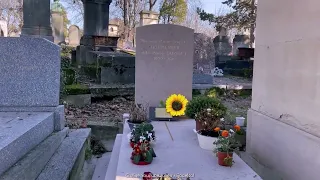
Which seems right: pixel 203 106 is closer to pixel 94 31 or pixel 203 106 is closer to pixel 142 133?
pixel 142 133

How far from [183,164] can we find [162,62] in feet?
7.39

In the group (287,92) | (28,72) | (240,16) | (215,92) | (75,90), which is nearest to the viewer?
(287,92)

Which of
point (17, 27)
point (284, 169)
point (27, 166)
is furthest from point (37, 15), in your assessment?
point (17, 27)

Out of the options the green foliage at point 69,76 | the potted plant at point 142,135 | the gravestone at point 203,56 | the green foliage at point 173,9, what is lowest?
the potted plant at point 142,135

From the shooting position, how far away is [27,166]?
263 centimetres

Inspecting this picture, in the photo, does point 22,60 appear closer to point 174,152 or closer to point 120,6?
point 174,152

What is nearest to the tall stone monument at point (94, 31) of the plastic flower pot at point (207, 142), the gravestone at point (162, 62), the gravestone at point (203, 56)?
the gravestone at point (203, 56)

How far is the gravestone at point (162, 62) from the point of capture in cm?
447

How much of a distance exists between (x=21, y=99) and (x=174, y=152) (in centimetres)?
194

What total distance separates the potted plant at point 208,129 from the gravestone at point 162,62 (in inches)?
51.8

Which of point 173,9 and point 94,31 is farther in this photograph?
point 173,9

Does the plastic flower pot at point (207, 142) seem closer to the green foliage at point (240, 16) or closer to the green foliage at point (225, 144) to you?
the green foliage at point (225, 144)

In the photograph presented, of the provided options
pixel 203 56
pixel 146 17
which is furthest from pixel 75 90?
pixel 146 17

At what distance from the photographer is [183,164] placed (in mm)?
2521
